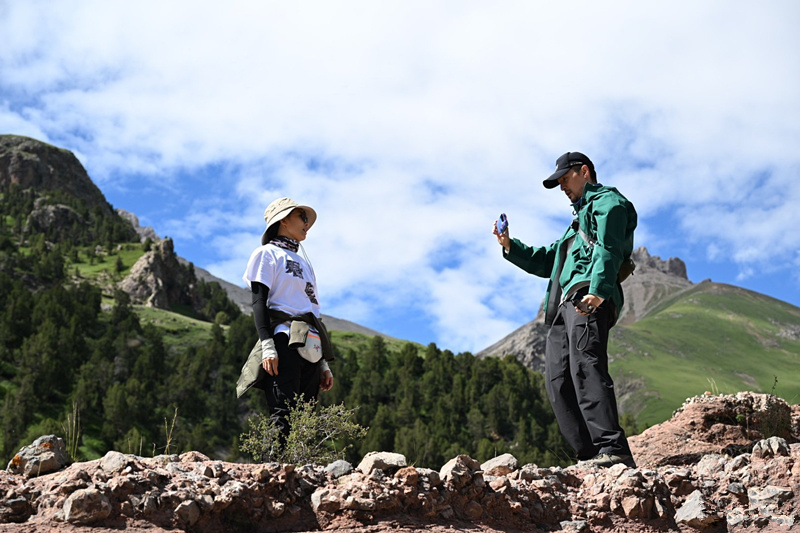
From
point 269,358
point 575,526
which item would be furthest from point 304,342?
point 575,526

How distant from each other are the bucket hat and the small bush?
1411mm

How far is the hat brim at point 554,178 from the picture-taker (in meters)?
5.71

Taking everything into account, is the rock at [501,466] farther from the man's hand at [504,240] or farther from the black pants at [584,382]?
the man's hand at [504,240]

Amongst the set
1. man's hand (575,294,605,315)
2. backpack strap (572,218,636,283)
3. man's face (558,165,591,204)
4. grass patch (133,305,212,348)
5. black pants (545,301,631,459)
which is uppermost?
grass patch (133,305,212,348)

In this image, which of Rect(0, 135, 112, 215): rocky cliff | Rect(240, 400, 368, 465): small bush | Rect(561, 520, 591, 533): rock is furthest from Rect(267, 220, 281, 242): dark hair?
Rect(0, 135, 112, 215): rocky cliff

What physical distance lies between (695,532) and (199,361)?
79.1m

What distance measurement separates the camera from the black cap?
225 inches

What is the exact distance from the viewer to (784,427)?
7.68m

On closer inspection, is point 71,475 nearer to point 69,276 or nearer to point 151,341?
point 151,341

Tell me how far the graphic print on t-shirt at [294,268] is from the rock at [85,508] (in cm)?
229

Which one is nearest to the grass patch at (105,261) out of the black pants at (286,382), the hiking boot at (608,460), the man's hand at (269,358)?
the black pants at (286,382)

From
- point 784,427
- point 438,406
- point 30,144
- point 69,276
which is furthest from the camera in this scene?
point 30,144

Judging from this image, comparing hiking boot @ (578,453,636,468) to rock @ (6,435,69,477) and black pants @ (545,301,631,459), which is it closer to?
black pants @ (545,301,631,459)

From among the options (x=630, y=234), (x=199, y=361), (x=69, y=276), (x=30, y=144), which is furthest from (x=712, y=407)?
(x=30, y=144)
